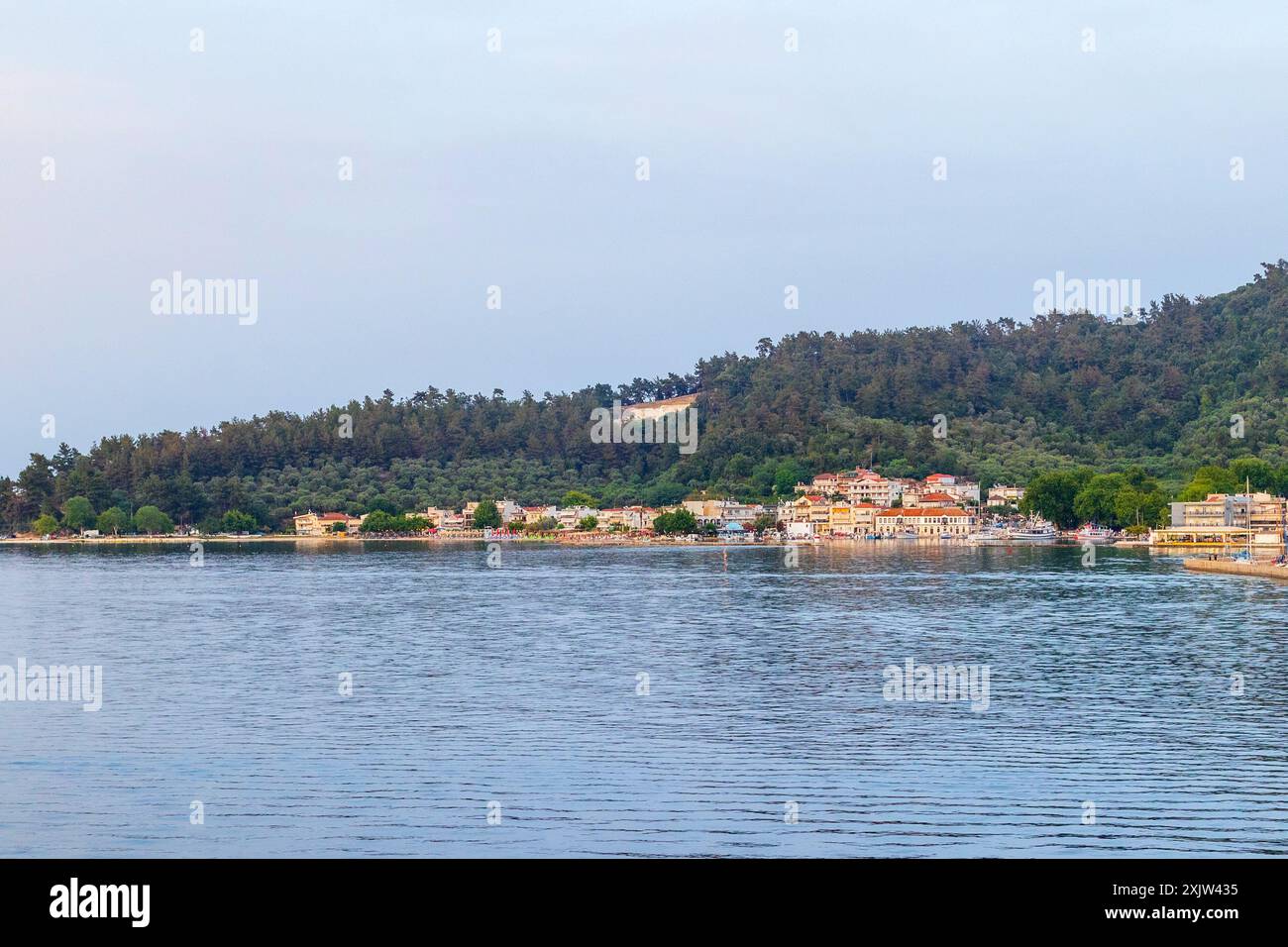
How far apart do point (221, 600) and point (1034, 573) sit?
1374 inches

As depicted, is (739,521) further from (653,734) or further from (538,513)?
(653,734)

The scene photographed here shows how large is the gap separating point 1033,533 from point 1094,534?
34.8 feet

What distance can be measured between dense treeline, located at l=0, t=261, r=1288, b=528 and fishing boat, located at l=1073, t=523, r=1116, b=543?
22.3m

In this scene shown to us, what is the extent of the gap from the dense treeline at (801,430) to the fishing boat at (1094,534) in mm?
22344

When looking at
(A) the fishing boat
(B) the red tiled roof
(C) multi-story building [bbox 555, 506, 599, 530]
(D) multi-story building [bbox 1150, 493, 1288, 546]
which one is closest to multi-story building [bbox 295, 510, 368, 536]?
(C) multi-story building [bbox 555, 506, 599, 530]

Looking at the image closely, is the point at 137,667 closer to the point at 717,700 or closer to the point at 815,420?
the point at 717,700

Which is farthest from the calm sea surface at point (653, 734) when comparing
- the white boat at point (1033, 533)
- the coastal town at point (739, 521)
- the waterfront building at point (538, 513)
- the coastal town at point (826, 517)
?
the waterfront building at point (538, 513)

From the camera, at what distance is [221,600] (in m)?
49.0

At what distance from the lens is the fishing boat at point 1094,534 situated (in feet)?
330

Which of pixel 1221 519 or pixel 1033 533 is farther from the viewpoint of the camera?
pixel 1033 533

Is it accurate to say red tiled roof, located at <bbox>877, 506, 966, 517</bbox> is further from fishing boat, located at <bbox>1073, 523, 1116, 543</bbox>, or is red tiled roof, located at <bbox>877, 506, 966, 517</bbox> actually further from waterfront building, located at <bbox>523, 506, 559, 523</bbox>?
waterfront building, located at <bbox>523, 506, 559, 523</bbox>

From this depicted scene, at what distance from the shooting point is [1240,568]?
59562mm

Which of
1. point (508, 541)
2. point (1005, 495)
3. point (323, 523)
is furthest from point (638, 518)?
point (1005, 495)
